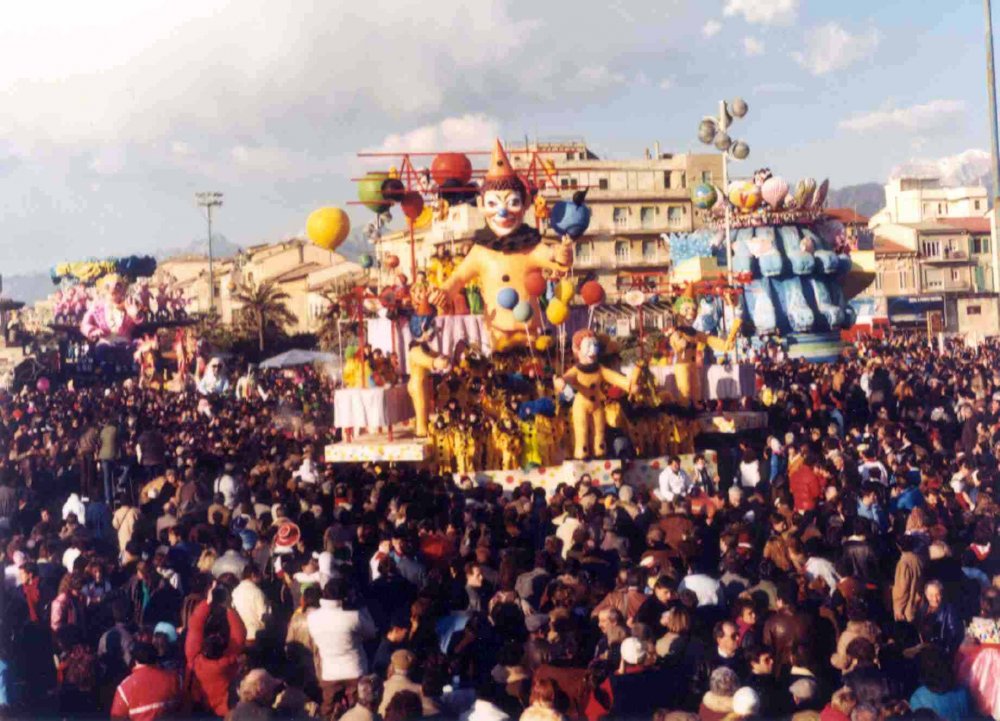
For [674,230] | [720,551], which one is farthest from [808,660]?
[674,230]

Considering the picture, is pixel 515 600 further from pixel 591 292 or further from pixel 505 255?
pixel 505 255

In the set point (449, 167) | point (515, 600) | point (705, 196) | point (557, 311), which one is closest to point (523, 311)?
point (557, 311)

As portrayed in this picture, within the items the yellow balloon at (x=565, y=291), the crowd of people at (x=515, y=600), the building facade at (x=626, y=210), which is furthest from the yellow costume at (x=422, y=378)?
the building facade at (x=626, y=210)

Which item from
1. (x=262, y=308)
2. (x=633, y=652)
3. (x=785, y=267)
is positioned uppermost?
(x=262, y=308)

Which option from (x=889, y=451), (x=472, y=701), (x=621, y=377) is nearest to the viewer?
(x=472, y=701)

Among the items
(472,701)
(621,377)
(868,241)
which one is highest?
(868,241)

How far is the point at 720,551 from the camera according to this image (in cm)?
912

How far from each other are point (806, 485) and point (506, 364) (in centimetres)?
658

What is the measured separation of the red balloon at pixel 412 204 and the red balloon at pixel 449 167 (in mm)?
438

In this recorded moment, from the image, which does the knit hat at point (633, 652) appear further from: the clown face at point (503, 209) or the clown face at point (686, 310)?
the clown face at point (686, 310)

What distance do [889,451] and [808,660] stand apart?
7186mm

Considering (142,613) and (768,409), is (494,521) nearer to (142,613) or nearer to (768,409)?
(142,613)

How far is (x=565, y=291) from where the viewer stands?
16.8 metres

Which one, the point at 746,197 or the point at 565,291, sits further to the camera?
the point at 746,197
